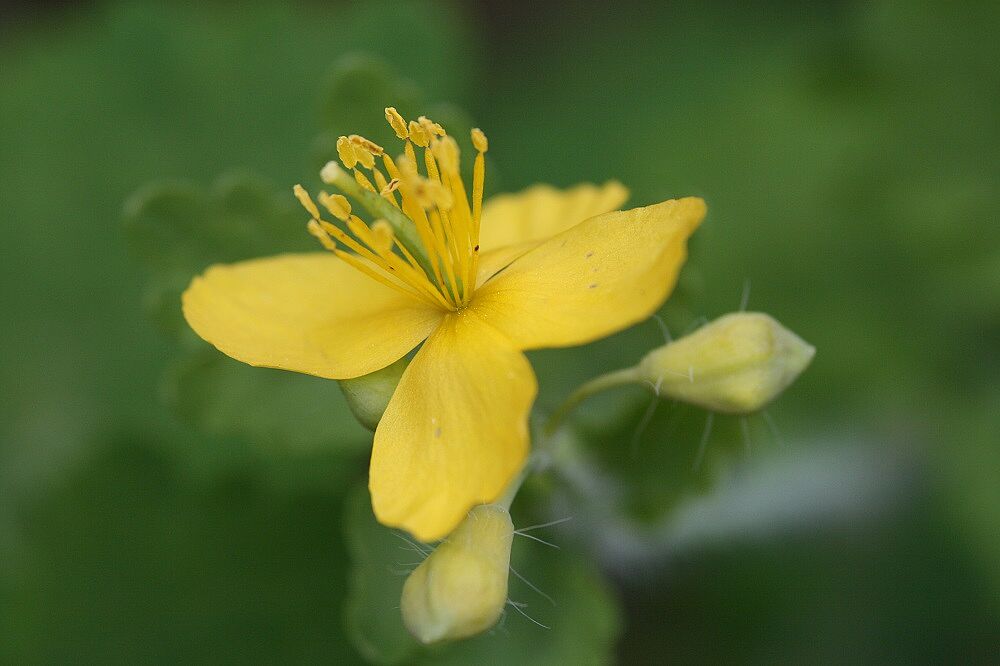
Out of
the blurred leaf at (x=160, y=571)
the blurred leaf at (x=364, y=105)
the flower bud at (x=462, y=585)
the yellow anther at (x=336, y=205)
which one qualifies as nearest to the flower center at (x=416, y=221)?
the yellow anther at (x=336, y=205)

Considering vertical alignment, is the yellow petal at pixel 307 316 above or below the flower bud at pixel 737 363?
below

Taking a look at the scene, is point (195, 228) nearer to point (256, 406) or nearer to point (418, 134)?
point (256, 406)

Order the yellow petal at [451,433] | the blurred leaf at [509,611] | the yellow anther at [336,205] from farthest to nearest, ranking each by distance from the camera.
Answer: the blurred leaf at [509,611]
the yellow anther at [336,205]
the yellow petal at [451,433]

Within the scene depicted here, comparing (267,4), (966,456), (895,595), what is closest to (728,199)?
(966,456)

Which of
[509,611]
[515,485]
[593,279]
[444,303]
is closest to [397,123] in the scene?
[444,303]

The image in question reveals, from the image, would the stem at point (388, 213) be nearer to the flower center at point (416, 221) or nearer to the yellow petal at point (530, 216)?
the flower center at point (416, 221)

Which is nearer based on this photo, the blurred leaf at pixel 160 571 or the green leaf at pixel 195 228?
the green leaf at pixel 195 228

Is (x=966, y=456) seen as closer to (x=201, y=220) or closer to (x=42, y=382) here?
(x=201, y=220)
